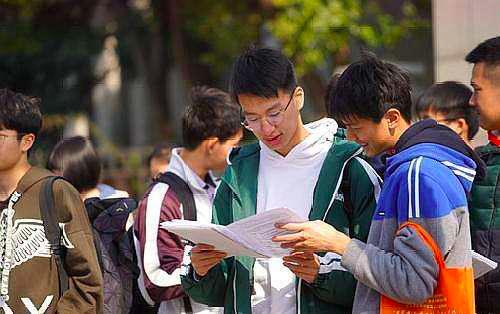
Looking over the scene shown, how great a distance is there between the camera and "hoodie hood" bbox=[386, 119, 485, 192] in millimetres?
2990

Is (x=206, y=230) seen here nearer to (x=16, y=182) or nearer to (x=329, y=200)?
(x=329, y=200)

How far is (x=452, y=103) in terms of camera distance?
4.83 meters

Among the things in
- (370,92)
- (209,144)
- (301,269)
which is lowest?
(301,269)

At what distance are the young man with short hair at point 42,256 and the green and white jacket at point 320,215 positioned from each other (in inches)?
22.0

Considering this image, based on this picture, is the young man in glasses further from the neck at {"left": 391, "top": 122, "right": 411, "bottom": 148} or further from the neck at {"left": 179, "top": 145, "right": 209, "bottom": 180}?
the neck at {"left": 179, "top": 145, "right": 209, "bottom": 180}

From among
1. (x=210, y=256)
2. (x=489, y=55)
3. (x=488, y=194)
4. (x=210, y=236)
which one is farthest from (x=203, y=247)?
(x=489, y=55)

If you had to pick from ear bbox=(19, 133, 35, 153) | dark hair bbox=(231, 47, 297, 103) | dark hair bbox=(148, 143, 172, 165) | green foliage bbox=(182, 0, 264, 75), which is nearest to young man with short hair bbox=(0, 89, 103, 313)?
ear bbox=(19, 133, 35, 153)

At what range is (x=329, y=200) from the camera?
128 inches

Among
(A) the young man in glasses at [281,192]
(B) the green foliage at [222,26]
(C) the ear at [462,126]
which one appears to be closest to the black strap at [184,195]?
(A) the young man in glasses at [281,192]

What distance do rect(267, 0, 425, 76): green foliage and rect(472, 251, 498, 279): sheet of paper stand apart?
885 cm

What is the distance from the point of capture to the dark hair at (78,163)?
4.99 meters

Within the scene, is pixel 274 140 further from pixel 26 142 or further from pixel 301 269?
pixel 26 142

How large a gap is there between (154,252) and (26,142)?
830 millimetres

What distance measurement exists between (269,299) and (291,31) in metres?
9.17
